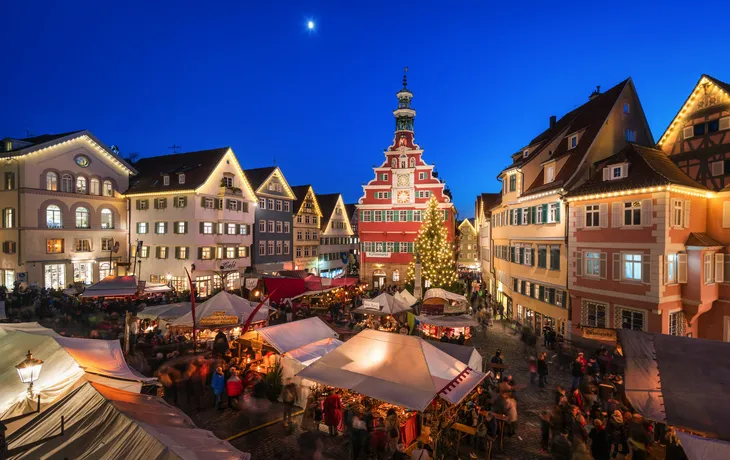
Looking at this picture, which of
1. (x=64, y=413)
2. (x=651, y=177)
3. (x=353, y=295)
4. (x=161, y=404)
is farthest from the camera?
(x=353, y=295)

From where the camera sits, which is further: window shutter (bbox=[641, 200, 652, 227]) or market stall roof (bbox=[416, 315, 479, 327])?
market stall roof (bbox=[416, 315, 479, 327])

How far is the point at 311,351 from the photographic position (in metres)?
13.5

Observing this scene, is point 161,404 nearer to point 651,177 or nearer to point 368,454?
point 368,454

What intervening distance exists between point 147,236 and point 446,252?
27.0 m

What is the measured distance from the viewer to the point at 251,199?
4119cm

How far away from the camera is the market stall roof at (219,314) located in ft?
55.3

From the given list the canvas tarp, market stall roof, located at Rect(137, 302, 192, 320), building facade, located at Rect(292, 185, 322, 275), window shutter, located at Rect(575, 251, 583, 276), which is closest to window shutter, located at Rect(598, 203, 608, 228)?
window shutter, located at Rect(575, 251, 583, 276)

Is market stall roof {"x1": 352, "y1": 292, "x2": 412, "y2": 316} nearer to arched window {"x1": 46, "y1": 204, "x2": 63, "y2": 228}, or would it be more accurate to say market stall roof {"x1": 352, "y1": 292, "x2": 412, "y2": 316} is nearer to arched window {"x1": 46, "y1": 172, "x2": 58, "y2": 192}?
arched window {"x1": 46, "y1": 204, "x2": 63, "y2": 228}

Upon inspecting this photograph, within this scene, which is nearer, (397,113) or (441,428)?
(441,428)

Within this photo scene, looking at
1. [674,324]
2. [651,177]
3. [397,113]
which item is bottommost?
[674,324]

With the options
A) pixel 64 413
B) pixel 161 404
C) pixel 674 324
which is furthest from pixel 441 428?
pixel 674 324

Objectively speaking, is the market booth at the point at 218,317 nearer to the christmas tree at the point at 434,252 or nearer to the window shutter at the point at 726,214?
the christmas tree at the point at 434,252

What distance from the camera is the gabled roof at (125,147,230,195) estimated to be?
36094 millimetres

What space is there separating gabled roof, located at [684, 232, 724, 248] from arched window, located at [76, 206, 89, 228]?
41.9 metres
